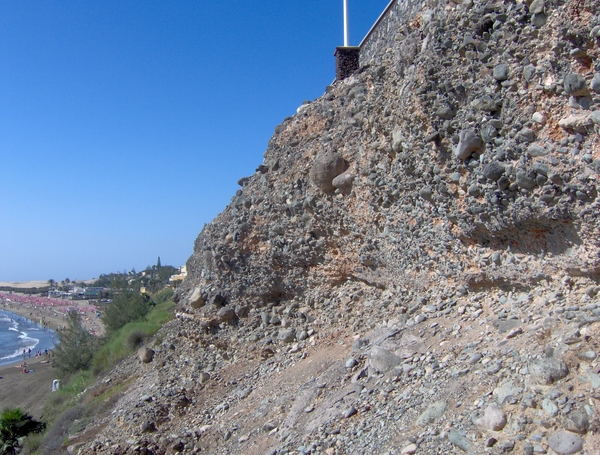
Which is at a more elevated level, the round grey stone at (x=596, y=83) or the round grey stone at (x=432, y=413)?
the round grey stone at (x=596, y=83)

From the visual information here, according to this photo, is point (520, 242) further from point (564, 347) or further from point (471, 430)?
point (471, 430)

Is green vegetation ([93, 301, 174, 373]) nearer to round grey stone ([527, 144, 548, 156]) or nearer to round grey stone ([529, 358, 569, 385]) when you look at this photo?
round grey stone ([527, 144, 548, 156])

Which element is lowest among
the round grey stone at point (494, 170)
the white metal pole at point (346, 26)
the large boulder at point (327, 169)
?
the round grey stone at point (494, 170)

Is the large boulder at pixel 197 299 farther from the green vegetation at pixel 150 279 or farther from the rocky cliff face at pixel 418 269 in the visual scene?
the green vegetation at pixel 150 279

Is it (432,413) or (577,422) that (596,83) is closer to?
(577,422)

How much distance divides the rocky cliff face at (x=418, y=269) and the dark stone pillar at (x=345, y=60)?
105 inches

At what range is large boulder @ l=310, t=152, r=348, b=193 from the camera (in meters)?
8.41

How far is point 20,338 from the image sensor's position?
236 feet

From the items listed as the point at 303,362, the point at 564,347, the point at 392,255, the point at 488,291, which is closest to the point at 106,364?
the point at 303,362

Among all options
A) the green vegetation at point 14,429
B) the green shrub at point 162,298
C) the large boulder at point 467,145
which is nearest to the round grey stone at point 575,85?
the large boulder at point 467,145

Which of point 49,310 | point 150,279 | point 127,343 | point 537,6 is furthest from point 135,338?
point 49,310

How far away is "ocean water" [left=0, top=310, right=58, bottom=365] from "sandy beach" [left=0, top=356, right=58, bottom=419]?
26.7ft

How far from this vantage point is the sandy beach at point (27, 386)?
28.0 m

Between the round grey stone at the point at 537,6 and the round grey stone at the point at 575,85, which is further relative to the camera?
the round grey stone at the point at 537,6
